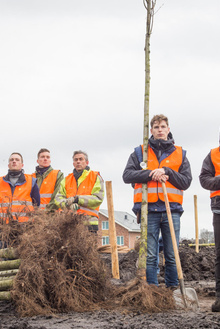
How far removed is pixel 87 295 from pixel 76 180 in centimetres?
264

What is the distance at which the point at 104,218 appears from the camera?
43.9 metres

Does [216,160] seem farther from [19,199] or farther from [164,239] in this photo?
[19,199]

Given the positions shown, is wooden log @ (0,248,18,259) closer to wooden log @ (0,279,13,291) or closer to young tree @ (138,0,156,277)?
wooden log @ (0,279,13,291)

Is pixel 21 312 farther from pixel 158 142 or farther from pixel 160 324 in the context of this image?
pixel 158 142

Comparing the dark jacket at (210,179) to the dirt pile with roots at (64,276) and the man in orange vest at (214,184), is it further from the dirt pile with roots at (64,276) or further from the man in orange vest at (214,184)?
the dirt pile with roots at (64,276)

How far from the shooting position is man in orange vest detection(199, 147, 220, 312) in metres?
5.62

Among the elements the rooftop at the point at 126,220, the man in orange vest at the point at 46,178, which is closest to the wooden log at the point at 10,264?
the man in orange vest at the point at 46,178

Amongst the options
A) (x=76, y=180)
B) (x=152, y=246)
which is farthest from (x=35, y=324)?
(x=76, y=180)

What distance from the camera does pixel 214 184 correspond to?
18.4 ft

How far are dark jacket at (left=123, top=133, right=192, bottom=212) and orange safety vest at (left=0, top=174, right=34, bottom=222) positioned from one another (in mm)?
1589

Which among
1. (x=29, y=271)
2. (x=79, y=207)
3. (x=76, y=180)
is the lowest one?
(x=29, y=271)

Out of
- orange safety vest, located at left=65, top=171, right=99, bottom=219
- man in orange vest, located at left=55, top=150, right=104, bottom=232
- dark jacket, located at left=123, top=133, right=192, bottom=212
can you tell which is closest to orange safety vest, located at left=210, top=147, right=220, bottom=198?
dark jacket, located at left=123, top=133, right=192, bottom=212

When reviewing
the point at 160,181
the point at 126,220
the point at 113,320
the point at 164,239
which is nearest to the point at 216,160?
the point at 160,181

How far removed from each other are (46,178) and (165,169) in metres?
3.19
